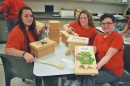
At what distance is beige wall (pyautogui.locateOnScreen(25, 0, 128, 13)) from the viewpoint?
424 centimetres

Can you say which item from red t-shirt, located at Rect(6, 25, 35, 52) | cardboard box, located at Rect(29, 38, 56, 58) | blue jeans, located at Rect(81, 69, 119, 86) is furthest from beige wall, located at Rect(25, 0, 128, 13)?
blue jeans, located at Rect(81, 69, 119, 86)

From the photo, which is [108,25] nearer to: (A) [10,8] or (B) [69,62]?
(B) [69,62]

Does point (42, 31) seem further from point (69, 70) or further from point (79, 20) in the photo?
point (69, 70)

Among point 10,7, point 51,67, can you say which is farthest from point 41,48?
point 10,7

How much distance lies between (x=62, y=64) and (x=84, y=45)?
16.0 inches

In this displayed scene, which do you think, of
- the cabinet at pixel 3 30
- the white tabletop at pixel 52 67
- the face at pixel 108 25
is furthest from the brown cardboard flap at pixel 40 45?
the cabinet at pixel 3 30

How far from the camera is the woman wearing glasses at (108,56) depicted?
1666 mm

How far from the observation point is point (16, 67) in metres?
1.75

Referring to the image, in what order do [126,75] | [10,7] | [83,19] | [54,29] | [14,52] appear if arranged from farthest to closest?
[10,7] → [83,19] → [54,29] → [126,75] → [14,52]

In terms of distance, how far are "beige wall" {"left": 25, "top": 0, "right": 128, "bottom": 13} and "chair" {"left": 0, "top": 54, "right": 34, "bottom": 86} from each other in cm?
277

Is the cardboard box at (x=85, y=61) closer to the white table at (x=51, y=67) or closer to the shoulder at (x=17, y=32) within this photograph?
the white table at (x=51, y=67)

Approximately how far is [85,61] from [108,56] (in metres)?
0.28

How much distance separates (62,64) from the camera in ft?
5.30

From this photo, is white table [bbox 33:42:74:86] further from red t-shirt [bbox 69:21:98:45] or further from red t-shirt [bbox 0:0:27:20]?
red t-shirt [bbox 0:0:27:20]
